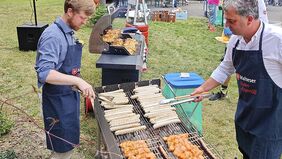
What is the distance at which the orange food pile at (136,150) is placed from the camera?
286 centimetres

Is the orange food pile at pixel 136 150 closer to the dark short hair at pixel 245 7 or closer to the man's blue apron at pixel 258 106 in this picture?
the man's blue apron at pixel 258 106

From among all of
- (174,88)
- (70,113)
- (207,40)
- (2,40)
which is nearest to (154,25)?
(207,40)

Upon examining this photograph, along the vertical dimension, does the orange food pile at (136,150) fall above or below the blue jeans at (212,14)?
below

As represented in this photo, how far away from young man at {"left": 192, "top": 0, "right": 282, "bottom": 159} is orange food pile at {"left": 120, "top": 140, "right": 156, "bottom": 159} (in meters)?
0.92

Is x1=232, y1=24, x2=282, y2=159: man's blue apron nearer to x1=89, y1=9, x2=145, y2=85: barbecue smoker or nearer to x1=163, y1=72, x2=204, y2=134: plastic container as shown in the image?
x1=163, y1=72, x2=204, y2=134: plastic container

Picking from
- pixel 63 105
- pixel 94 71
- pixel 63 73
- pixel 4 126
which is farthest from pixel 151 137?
pixel 94 71

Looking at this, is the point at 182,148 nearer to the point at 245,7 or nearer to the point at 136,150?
the point at 136,150

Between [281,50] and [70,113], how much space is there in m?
2.09

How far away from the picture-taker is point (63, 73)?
2.98 m

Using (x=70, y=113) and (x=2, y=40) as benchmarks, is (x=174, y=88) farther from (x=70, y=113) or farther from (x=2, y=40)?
(x=2, y=40)

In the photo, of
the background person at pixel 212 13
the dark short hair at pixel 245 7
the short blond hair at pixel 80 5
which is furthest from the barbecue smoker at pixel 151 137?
the background person at pixel 212 13

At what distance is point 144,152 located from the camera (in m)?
2.92

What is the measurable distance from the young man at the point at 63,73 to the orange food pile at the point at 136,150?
62cm

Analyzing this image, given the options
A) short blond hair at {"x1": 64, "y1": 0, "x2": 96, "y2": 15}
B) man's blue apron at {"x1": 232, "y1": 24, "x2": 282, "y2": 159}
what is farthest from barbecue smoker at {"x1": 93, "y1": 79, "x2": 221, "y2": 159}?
short blond hair at {"x1": 64, "y1": 0, "x2": 96, "y2": 15}
